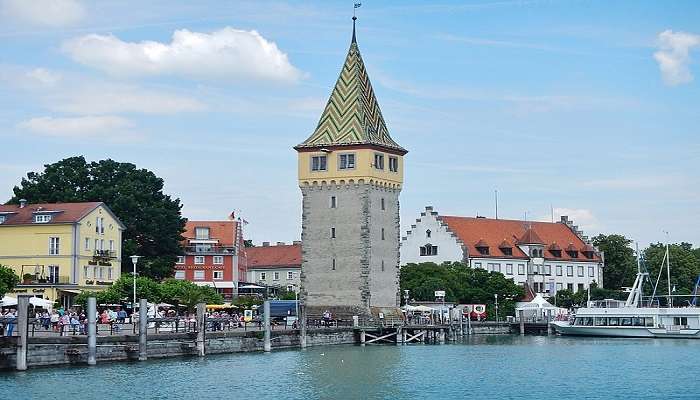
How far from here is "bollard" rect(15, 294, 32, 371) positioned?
4791cm

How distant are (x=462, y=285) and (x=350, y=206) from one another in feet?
79.3

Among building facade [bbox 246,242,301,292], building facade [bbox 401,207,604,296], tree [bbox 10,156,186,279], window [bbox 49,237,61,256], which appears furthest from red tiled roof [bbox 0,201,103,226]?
building facade [bbox 246,242,301,292]

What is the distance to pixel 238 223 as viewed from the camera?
117m

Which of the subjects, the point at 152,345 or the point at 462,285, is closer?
the point at 152,345

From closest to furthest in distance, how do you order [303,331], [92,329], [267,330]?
[92,329]
[267,330]
[303,331]

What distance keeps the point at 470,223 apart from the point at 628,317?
29.4 metres

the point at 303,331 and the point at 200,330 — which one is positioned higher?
the point at 200,330

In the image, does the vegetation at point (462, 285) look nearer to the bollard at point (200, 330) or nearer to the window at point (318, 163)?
the window at point (318, 163)

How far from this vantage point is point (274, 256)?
14100 centimetres

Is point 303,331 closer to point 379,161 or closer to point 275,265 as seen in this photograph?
point 379,161

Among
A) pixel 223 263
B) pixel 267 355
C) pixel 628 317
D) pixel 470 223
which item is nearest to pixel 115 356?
pixel 267 355

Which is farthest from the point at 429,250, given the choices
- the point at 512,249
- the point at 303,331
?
the point at 303,331

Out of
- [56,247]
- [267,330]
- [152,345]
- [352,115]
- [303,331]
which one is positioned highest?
[352,115]

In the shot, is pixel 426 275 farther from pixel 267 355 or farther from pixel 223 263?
pixel 267 355
